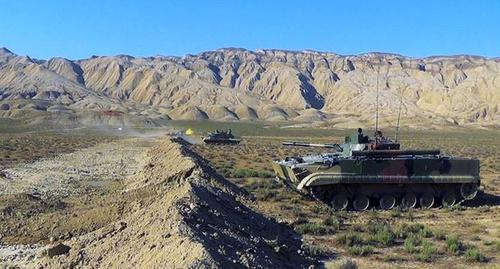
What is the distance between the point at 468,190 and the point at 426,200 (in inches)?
63.4

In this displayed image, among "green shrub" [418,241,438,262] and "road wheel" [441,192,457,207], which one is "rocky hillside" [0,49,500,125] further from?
"green shrub" [418,241,438,262]

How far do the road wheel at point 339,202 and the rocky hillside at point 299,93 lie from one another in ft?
359

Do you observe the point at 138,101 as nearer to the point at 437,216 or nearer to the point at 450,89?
the point at 450,89

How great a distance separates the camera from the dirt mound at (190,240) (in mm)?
9671

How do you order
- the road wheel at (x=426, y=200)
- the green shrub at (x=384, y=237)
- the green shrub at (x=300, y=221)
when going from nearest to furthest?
the green shrub at (x=384, y=237), the green shrub at (x=300, y=221), the road wheel at (x=426, y=200)

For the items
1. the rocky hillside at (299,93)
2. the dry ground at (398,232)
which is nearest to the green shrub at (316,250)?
the dry ground at (398,232)

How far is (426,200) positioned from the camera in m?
21.2

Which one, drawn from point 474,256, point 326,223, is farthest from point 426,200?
point 474,256

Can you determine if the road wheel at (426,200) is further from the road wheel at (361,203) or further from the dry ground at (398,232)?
the road wheel at (361,203)

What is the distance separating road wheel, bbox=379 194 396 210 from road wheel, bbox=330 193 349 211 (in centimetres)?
117

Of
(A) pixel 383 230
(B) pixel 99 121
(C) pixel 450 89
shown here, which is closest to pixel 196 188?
(A) pixel 383 230

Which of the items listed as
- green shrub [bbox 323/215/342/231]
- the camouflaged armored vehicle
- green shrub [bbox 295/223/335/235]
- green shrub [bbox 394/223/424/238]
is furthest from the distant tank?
green shrub [bbox 295/223/335/235]

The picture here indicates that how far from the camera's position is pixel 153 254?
32.7 ft

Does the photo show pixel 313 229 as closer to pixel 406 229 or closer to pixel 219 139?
pixel 406 229
